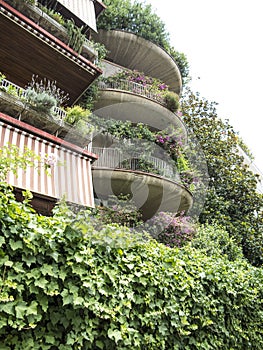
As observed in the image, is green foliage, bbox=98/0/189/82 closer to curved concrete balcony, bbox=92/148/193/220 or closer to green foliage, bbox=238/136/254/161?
curved concrete balcony, bbox=92/148/193/220

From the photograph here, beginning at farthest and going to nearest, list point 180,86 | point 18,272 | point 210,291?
point 180,86 < point 210,291 < point 18,272

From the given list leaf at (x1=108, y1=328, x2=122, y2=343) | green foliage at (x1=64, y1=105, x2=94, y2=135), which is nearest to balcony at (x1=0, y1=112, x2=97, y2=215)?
green foliage at (x1=64, y1=105, x2=94, y2=135)

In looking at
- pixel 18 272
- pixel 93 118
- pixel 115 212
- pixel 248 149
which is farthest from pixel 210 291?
pixel 248 149

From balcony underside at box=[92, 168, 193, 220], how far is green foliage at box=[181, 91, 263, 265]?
4531mm

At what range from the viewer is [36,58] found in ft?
36.7

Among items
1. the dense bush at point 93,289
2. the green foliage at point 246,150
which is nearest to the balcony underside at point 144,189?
the dense bush at point 93,289

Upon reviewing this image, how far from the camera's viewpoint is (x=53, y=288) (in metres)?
3.79

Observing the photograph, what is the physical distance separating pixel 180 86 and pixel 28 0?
1113 cm

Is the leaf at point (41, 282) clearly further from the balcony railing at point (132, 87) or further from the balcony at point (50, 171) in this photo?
the balcony railing at point (132, 87)

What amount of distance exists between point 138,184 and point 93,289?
8423 mm

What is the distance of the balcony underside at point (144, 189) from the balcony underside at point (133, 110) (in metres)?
3.49

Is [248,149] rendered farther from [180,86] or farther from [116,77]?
[116,77]

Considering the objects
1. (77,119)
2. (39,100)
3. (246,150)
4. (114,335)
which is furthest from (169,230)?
(246,150)

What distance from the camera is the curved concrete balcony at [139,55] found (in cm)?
1655
